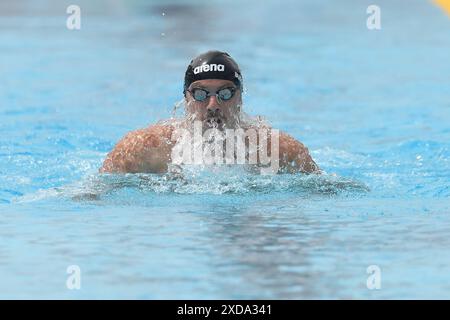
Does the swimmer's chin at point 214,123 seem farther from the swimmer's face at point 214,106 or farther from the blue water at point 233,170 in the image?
the blue water at point 233,170

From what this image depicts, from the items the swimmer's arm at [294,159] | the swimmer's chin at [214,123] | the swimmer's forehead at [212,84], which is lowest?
the swimmer's arm at [294,159]

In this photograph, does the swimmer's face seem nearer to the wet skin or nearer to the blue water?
the wet skin

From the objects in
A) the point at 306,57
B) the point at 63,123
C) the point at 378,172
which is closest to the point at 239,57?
the point at 306,57

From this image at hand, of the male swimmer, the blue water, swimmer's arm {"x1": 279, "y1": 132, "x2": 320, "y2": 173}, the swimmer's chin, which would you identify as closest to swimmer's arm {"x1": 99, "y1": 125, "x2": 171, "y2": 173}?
the male swimmer

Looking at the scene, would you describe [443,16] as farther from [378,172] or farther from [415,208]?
[415,208]

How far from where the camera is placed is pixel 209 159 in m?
7.14

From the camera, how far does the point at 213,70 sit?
7062 mm

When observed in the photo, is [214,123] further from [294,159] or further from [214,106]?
[294,159]

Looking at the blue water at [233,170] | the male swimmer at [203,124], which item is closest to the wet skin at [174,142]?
the male swimmer at [203,124]

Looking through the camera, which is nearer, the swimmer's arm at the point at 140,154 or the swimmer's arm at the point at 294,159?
the swimmer's arm at the point at 140,154

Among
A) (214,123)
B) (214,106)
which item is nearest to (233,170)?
(214,123)

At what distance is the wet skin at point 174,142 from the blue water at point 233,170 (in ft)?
0.80

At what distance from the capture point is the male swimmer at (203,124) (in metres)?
6.97

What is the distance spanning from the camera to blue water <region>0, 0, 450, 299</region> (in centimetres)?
457
